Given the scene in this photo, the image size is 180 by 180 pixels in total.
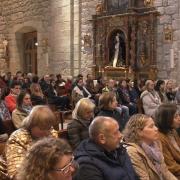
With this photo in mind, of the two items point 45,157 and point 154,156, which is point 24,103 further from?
point 45,157

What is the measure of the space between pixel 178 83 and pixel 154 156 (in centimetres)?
869

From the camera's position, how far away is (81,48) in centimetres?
1448

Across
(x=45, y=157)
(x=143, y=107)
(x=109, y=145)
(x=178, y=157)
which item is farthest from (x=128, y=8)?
(x=45, y=157)

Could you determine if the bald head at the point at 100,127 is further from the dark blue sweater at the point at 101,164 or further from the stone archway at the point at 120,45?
the stone archway at the point at 120,45

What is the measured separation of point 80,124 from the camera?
4215mm

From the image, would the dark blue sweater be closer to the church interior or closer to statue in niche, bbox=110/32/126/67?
the church interior

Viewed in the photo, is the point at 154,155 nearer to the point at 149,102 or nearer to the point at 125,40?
the point at 149,102

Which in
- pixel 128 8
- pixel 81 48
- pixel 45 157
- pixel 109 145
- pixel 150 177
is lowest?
pixel 150 177

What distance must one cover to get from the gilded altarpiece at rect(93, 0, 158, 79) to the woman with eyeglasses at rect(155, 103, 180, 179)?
851 centimetres

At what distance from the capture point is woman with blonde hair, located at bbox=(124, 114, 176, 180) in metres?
3.04

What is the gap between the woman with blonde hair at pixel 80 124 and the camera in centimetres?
417

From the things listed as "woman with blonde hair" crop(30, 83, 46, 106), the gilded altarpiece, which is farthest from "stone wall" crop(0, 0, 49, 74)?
"woman with blonde hair" crop(30, 83, 46, 106)

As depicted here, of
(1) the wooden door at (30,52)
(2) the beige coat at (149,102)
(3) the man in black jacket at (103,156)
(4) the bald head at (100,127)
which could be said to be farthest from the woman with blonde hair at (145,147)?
(1) the wooden door at (30,52)

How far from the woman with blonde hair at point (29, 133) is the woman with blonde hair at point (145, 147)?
65 cm
